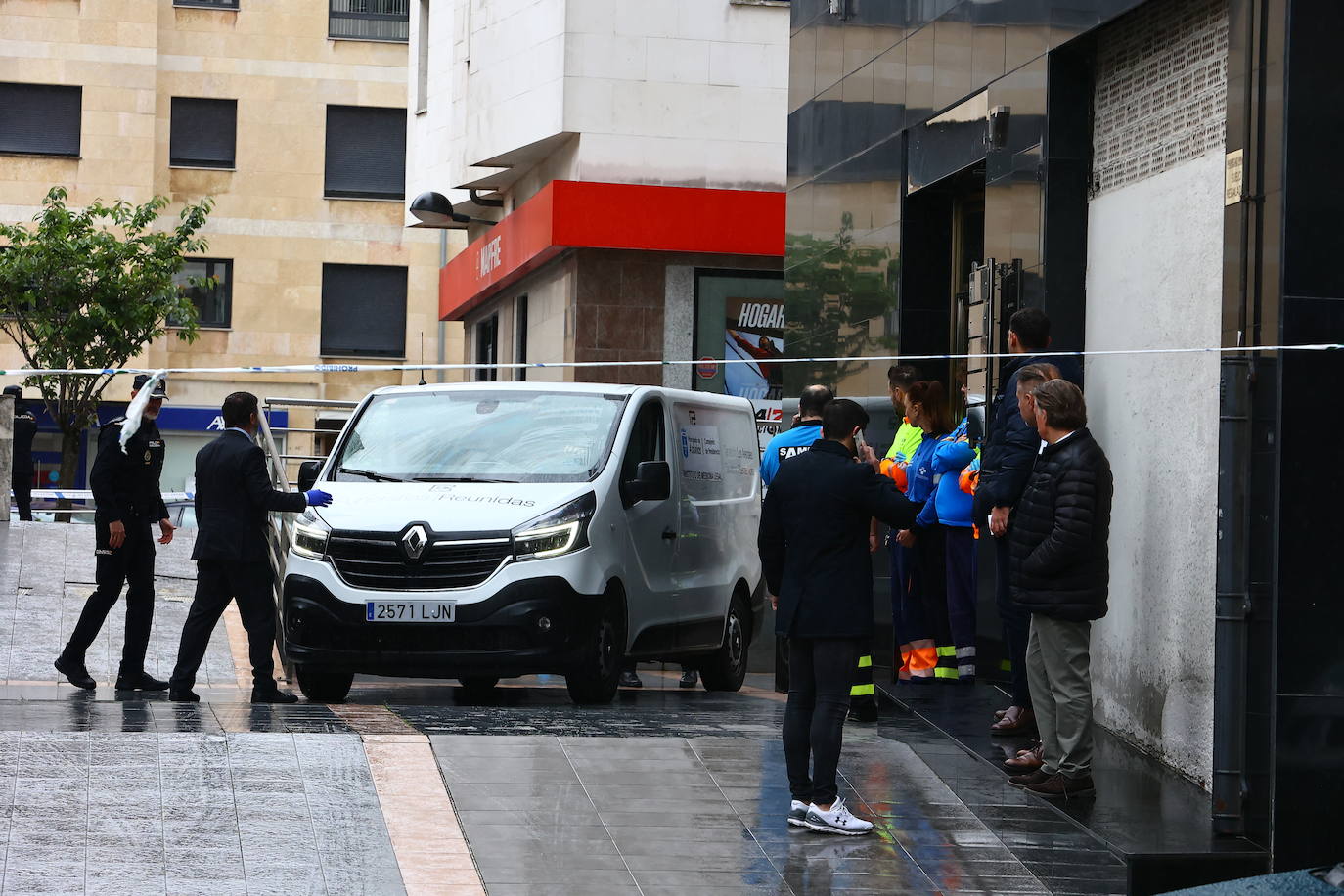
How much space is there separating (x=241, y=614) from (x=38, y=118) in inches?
1222

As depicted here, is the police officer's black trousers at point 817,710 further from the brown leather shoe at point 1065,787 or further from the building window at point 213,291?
the building window at point 213,291

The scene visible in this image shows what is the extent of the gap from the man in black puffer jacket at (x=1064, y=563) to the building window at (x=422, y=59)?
24787 mm

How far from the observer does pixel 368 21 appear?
41.2 m


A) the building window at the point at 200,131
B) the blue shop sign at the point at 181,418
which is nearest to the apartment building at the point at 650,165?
the blue shop sign at the point at 181,418

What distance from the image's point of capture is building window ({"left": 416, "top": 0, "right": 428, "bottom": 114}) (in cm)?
3197

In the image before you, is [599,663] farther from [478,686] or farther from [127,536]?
[127,536]

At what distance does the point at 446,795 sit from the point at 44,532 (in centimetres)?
1303

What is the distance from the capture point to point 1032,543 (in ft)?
26.6

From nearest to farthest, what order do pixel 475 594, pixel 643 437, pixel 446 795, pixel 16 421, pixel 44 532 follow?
pixel 446 795 < pixel 475 594 < pixel 643 437 < pixel 44 532 < pixel 16 421

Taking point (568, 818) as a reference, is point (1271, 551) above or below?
above

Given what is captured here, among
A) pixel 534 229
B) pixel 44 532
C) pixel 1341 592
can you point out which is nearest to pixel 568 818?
pixel 1341 592

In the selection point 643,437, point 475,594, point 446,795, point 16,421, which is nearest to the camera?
point 446,795

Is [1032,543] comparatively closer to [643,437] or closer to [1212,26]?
[1212,26]

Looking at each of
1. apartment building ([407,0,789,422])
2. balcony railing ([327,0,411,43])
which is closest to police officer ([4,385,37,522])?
apartment building ([407,0,789,422])
